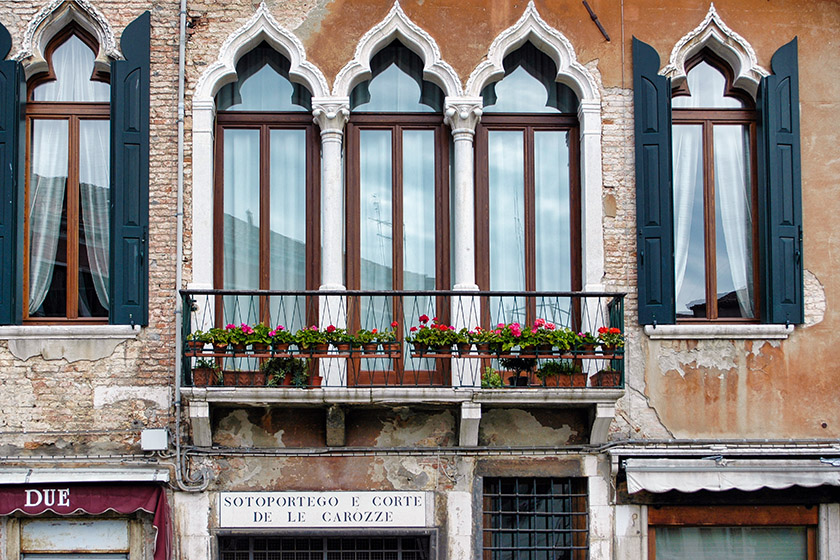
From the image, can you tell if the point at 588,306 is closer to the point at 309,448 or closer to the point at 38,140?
the point at 309,448

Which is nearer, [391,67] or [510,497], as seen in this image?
[510,497]

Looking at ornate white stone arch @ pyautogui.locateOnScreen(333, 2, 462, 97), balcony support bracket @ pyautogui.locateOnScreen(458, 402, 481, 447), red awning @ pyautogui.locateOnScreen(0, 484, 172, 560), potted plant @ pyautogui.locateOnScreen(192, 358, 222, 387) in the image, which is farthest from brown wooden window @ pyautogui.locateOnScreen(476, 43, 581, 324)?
red awning @ pyautogui.locateOnScreen(0, 484, 172, 560)

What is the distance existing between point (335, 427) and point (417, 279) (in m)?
1.59

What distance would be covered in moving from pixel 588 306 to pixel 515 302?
2.15ft

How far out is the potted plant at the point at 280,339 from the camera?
9164 mm

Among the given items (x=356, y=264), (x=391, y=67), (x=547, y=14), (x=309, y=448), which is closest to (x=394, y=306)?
(x=356, y=264)

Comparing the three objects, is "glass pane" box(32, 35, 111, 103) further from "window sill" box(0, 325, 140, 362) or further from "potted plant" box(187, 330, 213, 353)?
"potted plant" box(187, 330, 213, 353)

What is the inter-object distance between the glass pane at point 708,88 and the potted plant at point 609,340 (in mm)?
2447

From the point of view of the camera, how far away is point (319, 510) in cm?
945

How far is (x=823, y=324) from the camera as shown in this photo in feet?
32.1

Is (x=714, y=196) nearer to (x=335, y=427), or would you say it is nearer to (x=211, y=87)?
(x=335, y=427)

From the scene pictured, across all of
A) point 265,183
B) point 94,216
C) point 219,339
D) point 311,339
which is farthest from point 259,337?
point 94,216

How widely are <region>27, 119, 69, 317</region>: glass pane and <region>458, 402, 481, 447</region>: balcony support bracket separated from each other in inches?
142

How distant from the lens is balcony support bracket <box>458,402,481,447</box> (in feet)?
30.4
